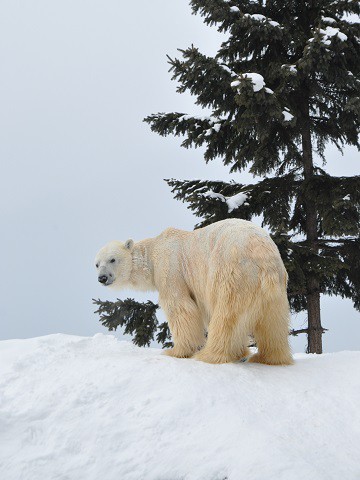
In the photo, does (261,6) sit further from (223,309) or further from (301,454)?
(301,454)

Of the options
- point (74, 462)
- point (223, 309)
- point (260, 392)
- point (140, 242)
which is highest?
point (140, 242)

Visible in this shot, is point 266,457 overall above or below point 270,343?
below

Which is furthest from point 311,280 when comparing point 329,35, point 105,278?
point 105,278

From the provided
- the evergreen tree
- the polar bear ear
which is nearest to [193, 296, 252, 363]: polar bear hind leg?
the polar bear ear

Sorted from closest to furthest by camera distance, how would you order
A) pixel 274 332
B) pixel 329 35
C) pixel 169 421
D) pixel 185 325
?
pixel 169 421 < pixel 274 332 < pixel 185 325 < pixel 329 35

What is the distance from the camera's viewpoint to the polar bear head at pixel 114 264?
5.50 meters

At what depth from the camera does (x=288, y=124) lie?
8.90 m

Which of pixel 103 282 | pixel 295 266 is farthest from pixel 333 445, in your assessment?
pixel 295 266

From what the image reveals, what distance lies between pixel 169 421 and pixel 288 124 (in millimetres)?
6721

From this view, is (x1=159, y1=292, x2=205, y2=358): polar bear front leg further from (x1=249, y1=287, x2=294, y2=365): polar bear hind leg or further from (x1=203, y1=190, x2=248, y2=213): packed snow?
(x1=203, y1=190, x2=248, y2=213): packed snow

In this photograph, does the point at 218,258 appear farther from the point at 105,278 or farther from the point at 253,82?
the point at 253,82

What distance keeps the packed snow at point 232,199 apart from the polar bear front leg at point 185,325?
15.8ft

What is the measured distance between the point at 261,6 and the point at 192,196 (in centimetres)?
428

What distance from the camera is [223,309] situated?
4.57 meters
